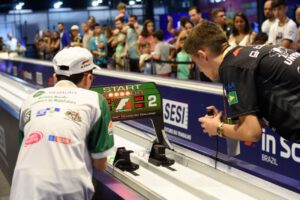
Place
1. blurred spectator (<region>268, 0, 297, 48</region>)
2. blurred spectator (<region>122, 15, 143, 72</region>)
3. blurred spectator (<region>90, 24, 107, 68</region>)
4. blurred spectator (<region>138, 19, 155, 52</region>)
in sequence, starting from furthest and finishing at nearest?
blurred spectator (<region>90, 24, 107, 68</region>), blurred spectator (<region>122, 15, 143, 72</region>), blurred spectator (<region>138, 19, 155, 52</region>), blurred spectator (<region>268, 0, 297, 48</region>)

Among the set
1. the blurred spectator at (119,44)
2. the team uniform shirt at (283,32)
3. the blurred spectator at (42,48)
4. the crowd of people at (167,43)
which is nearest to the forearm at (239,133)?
the crowd of people at (167,43)

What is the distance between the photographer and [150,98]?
10.4ft

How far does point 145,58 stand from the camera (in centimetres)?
668

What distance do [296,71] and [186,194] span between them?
109 centimetres

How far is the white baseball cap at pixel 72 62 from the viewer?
217cm

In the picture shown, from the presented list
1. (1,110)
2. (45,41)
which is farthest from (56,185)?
(45,41)

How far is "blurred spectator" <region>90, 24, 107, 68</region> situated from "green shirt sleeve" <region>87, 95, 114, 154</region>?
622 centimetres

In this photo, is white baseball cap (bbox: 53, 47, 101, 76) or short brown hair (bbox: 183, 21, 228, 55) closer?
short brown hair (bbox: 183, 21, 228, 55)

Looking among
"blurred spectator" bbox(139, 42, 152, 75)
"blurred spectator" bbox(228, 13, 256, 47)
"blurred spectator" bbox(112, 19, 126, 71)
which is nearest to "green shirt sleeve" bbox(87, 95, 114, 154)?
"blurred spectator" bbox(228, 13, 256, 47)

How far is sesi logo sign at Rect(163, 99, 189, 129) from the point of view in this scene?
3535mm

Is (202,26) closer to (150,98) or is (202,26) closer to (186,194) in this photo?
(186,194)

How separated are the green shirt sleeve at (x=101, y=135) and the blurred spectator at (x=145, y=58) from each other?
448 centimetres

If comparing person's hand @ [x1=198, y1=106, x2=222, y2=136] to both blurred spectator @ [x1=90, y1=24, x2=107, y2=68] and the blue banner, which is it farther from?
blurred spectator @ [x1=90, y1=24, x2=107, y2=68]

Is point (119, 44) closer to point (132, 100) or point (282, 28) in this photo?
point (282, 28)
